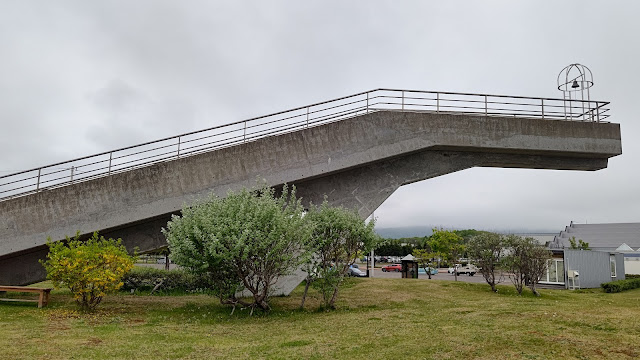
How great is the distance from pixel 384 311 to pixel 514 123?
10335mm

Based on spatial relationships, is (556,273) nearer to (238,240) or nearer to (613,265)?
(613,265)

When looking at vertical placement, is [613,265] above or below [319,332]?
above

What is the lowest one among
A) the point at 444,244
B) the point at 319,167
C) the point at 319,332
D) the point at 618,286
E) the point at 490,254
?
the point at 618,286

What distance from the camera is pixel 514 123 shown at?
18.9 m

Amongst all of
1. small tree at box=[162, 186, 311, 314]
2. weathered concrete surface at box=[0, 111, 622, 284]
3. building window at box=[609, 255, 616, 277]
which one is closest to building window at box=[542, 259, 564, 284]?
building window at box=[609, 255, 616, 277]

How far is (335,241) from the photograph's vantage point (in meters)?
14.5

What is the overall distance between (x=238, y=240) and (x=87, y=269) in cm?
529

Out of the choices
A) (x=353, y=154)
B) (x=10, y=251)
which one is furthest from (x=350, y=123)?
(x=10, y=251)

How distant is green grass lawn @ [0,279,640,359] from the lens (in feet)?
27.0

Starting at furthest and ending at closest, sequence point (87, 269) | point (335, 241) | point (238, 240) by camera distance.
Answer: point (335, 241), point (87, 269), point (238, 240)

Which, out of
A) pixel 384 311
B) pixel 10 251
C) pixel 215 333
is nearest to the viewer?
pixel 215 333

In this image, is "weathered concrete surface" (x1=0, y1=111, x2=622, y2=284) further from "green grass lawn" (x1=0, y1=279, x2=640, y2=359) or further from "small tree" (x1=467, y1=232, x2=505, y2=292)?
"small tree" (x1=467, y1=232, x2=505, y2=292)

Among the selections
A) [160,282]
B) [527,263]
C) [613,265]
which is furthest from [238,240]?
[613,265]

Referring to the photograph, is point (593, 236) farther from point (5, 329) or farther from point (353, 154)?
point (5, 329)
